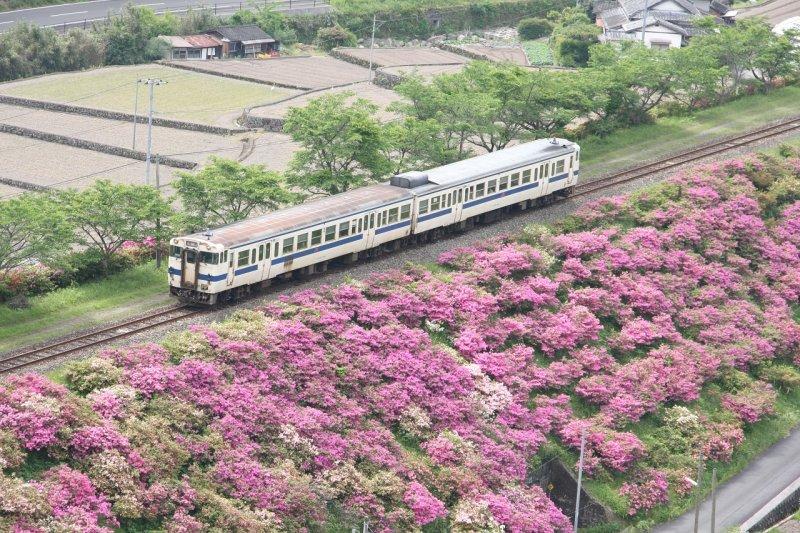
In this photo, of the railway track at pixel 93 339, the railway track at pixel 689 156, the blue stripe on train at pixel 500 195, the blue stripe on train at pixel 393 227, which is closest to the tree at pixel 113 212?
the railway track at pixel 93 339

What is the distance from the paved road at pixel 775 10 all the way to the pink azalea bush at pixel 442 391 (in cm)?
5949

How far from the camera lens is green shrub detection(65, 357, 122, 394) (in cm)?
4394

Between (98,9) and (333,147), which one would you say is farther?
(98,9)

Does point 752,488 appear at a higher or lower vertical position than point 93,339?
lower

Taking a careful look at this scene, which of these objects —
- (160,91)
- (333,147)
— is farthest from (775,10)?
(333,147)

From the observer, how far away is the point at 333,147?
63.8 meters

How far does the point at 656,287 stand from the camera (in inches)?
2459

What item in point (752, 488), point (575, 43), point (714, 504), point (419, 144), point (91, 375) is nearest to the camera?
point (91, 375)

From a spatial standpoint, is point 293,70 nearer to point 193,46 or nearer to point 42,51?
point 193,46

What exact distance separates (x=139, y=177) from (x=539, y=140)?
27.5m

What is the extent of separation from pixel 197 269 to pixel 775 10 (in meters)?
90.0

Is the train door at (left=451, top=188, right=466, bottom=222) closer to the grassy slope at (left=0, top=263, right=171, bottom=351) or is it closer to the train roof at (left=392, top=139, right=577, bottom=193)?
the train roof at (left=392, top=139, right=577, bottom=193)

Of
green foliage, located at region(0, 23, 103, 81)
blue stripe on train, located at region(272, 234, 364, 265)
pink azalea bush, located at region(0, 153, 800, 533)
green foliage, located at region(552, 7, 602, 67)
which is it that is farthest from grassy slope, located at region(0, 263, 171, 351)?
green foliage, located at region(552, 7, 602, 67)

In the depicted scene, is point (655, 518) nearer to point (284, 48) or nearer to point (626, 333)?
point (626, 333)
